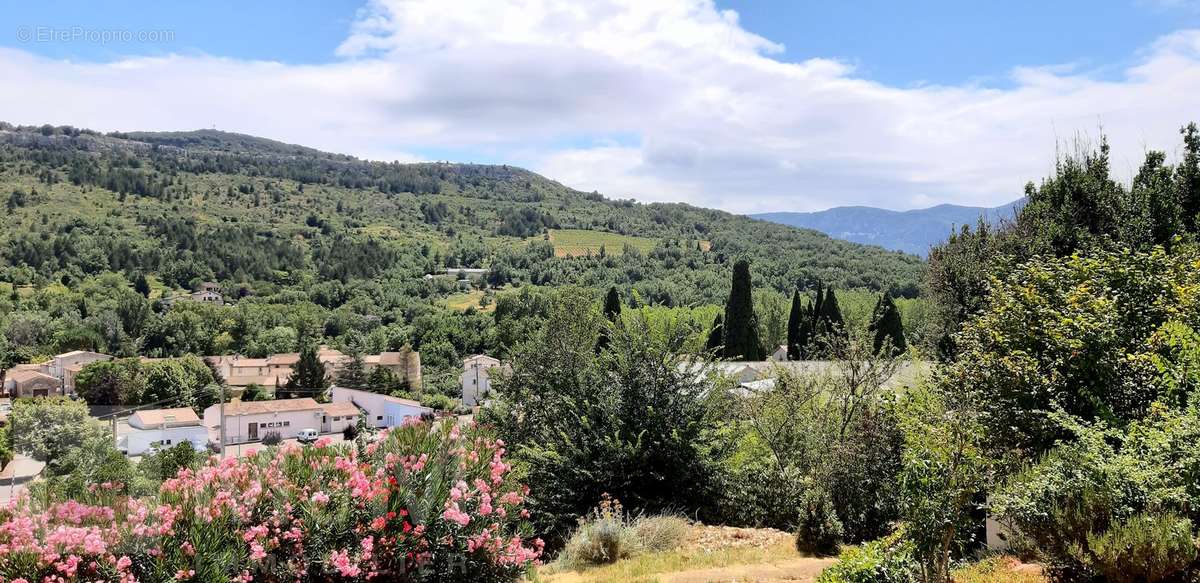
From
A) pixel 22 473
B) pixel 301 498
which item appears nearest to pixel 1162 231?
pixel 301 498

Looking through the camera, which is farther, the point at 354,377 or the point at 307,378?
the point at 354,377

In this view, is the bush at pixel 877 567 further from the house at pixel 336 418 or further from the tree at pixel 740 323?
the house at pixel 336 418

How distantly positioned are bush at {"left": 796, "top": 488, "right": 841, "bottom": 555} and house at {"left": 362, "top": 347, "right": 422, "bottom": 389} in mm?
58340

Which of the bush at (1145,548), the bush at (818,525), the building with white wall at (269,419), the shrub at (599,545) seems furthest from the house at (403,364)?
the bush at (1145,548)

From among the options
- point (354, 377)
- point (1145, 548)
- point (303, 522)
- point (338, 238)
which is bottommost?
point (354, 377)

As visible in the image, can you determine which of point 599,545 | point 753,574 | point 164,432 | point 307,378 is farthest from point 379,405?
point 753,574

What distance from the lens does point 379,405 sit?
54.9m

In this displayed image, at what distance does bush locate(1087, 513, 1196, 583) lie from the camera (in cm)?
500

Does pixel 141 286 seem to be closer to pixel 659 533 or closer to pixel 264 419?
pixel 264 419

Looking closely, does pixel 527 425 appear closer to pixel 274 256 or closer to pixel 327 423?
pixel 327 423

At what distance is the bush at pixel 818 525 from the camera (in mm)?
9367

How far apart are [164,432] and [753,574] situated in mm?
48055

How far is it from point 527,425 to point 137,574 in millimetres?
7711

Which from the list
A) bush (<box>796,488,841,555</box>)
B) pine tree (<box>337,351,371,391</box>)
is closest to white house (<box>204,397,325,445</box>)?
pine tree (<box>337,351,371,391</box>)
